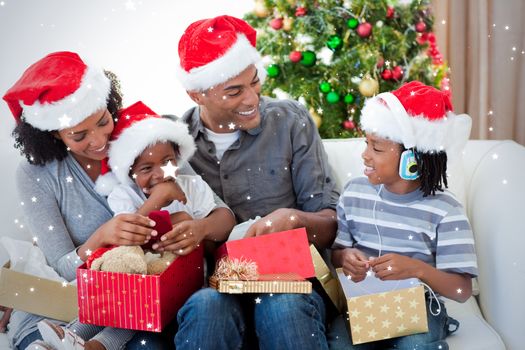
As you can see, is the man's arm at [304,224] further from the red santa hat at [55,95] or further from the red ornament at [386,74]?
the red ornament at [386,74]

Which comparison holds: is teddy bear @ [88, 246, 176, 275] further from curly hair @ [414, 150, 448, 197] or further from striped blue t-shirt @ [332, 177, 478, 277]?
curly hair @ [414, 150, 448, 197]

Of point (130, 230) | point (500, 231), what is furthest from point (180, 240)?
point (500, 231)

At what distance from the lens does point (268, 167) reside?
1.99 m

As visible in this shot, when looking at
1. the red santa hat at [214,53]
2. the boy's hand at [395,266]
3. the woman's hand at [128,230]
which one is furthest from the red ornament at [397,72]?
the woman's hand at [128,230]

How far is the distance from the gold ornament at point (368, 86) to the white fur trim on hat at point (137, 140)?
1.21 m

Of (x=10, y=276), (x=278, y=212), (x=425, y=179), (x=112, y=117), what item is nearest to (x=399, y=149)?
(x=425, y=179)

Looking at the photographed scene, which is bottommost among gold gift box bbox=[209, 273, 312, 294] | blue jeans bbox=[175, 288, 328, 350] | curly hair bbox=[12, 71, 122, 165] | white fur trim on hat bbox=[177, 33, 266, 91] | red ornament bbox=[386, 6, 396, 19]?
blue jeans bbox=[175, 288, 328, 350]

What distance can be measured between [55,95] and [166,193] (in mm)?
419

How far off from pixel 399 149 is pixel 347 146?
52cm

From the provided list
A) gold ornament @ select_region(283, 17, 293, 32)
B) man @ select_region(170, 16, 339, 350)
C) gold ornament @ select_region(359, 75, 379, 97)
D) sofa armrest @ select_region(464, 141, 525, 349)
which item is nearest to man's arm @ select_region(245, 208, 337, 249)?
man @ select_region(170, 16, 339, 350)

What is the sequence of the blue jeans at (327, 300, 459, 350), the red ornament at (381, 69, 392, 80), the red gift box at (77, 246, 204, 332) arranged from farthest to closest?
the red ornament at (381, 69, 392, 80) < the blue jeans at (327, 300, 459, 350) < the red gift box at (77, 246, 204, 332)

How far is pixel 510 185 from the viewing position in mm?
1822

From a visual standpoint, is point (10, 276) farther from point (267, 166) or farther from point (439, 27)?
point (439, 27)

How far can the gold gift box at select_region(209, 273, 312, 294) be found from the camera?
1.48m
